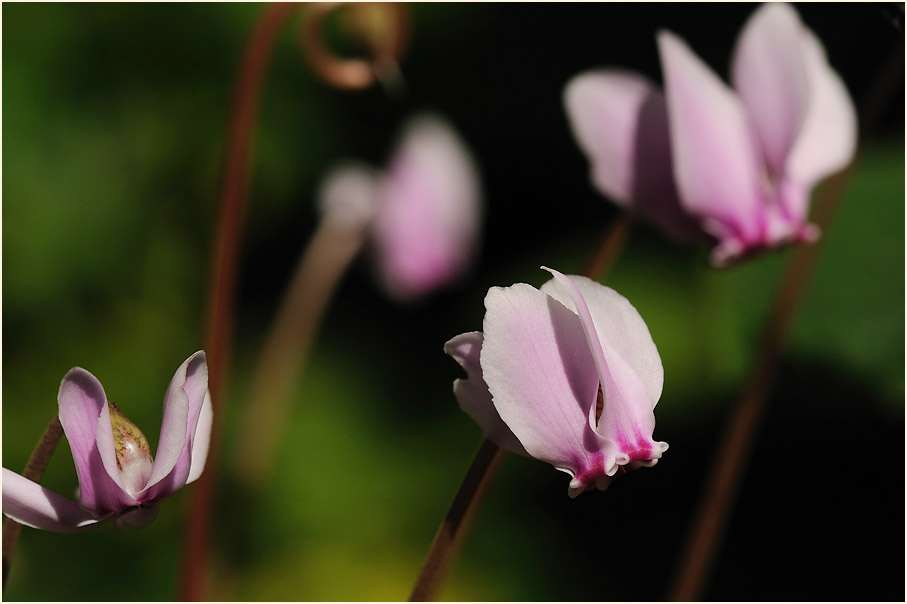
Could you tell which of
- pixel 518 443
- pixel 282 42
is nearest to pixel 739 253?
pixel 518 443

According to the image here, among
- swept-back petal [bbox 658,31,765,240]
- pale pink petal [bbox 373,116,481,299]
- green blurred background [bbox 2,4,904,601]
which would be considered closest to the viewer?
swept-back petal [bbox 658,31,765,240]

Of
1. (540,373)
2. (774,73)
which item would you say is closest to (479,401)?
(540,373)

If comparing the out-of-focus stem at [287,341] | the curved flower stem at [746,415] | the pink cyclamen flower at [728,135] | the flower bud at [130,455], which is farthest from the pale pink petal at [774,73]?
the out-of-focus stem at [287,341]

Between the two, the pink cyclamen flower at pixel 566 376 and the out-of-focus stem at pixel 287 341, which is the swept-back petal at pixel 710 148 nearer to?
the pink cyclamen flower at pixel 566 376

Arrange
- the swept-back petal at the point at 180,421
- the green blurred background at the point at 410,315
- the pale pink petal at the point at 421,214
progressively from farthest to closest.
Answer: the pale pink petal at the point at 421,214
the green blurred background at the point at 410,315
the swept-back petal at the point at 180,421

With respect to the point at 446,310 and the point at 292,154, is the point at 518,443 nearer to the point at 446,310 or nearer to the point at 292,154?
the point at 446,310

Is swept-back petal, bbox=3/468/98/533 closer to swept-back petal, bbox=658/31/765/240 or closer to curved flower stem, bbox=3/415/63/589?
curved flower stem, bbox=3/415/63/589

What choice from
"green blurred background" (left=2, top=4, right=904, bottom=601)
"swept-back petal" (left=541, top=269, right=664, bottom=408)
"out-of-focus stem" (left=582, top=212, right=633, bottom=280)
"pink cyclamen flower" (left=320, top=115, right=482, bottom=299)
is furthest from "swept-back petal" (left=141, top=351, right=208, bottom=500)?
"pink cyclamen flower" (left=320, top=115, right=482, bottom=299)
